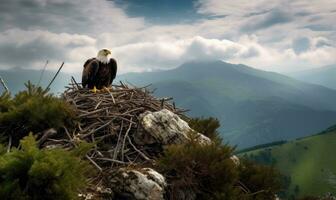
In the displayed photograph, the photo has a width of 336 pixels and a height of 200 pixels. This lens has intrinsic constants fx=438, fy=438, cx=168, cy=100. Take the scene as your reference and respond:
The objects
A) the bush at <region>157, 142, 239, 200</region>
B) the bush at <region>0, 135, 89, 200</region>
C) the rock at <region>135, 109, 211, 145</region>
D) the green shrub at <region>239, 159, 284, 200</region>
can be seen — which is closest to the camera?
the bush at <region>0, 135, 89, 200</region>

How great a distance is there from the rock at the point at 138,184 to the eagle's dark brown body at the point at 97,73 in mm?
6166

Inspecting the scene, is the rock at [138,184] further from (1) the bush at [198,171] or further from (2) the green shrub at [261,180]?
(2) the green shrub at [261,180]

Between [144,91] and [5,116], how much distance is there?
15.3ft

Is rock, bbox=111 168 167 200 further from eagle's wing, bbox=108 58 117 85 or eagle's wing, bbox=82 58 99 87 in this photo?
eagle's wing, bbox=108 58 117 85

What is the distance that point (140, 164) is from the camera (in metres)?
10.5

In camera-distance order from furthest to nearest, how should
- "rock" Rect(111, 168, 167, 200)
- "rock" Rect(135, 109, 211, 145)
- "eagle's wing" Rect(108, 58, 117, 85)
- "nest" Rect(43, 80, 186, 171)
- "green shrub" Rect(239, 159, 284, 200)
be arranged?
1. "eagle's wing" Rect(108, 58, 117, 85)
2. "green shrub" Rect(239, 159, 284, 200)
3. "rock" Rect(135, 109, 211, 145)
4. "nest" Rect(43, 80, 186, 171)
5. "rock" Rect(111, 168, 167, 200)

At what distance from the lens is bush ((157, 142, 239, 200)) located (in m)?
9.80

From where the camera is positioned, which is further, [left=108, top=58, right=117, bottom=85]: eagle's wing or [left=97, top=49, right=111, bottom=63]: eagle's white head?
[left=108, top=58, right=117, bottom=85]: eagle's wing

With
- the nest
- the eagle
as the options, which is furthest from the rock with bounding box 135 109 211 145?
the eagle

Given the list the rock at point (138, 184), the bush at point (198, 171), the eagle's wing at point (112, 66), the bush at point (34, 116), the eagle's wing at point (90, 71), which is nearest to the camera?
the rock at point (138, 184)

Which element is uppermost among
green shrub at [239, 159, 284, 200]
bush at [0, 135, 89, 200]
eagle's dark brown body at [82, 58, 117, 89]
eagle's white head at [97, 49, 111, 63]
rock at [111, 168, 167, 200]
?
eagle's white head at [97, 49, 111, 63]

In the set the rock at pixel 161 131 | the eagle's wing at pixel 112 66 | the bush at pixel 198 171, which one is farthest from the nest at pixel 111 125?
the eagle's wing at pixel 112 66

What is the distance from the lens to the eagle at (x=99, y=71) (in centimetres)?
1480

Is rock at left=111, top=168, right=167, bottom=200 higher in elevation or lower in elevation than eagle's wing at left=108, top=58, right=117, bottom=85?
lower
